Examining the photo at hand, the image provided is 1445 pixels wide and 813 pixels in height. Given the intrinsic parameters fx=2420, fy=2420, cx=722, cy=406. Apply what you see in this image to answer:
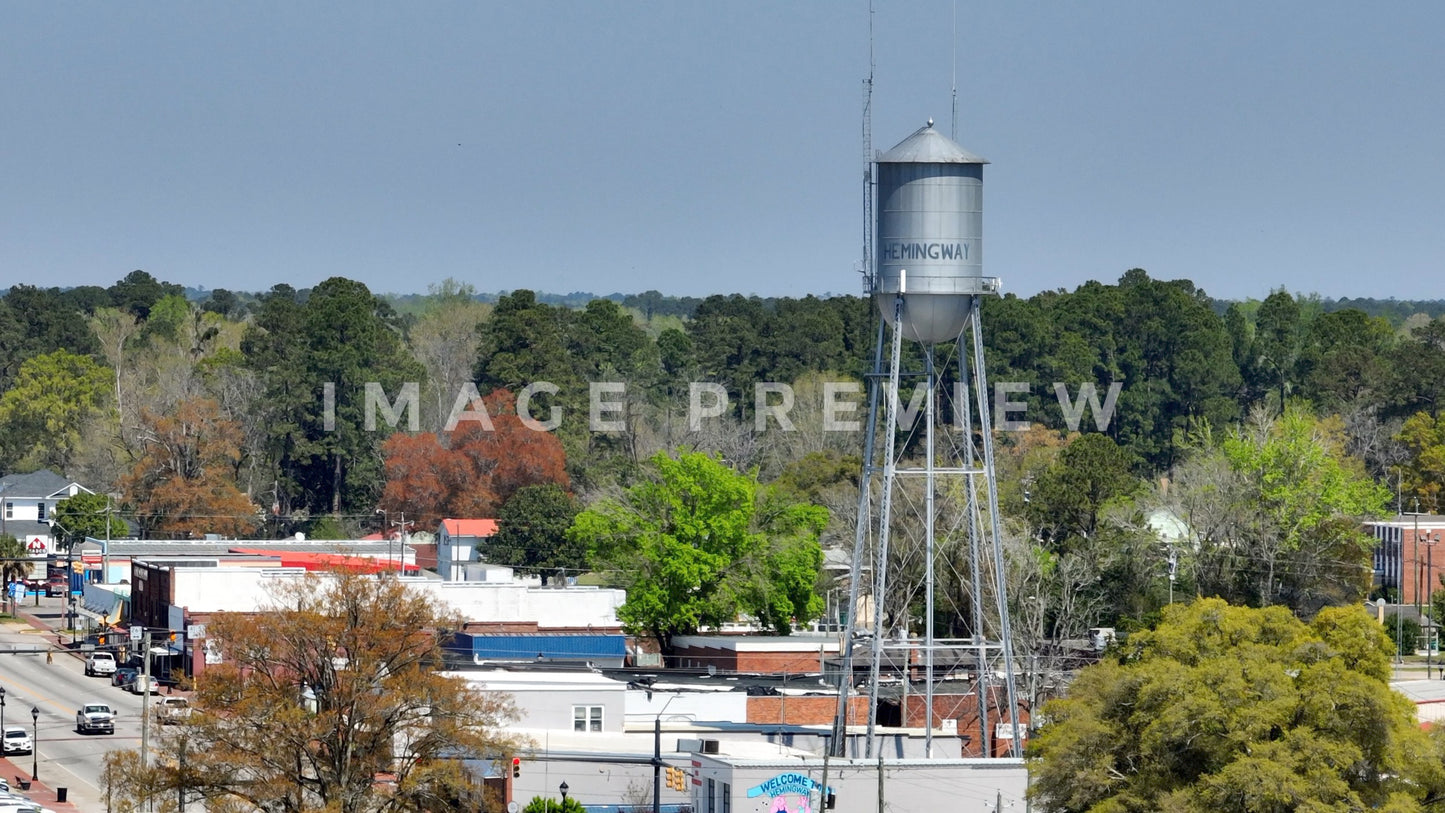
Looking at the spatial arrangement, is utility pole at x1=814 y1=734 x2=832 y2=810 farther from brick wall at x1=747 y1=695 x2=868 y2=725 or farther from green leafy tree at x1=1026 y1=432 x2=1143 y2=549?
green leafy tree at x1=1026 y1=432 x2=1143 y2=549

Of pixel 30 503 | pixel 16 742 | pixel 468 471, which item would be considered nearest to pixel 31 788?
pixel 16 742

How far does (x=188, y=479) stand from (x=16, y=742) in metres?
67.7

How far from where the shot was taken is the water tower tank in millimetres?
58531

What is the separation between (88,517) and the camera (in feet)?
422

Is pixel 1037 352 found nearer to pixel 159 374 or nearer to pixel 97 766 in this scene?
pixel 159 374

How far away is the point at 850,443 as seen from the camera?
13625 centimetres

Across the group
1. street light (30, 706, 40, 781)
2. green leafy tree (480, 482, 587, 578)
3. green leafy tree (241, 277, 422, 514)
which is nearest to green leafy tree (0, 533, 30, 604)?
green leafy tree (480, 482, 587, 578)

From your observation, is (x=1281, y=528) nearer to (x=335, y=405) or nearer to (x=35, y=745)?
(x=35, y=745)

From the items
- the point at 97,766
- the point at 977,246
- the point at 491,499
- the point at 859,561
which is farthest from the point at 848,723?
the point at 491,499

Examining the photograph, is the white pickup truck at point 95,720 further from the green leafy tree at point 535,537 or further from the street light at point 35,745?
the green leafy tree at point 535,537

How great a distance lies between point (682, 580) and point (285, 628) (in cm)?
3915

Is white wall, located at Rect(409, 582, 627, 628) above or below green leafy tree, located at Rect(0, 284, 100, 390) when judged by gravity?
below

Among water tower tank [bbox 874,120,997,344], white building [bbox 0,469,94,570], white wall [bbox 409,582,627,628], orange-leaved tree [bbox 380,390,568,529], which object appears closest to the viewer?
water tower tank [bbox 874,120,997,344]

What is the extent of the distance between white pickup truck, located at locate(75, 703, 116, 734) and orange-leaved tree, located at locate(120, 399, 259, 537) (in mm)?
59234
